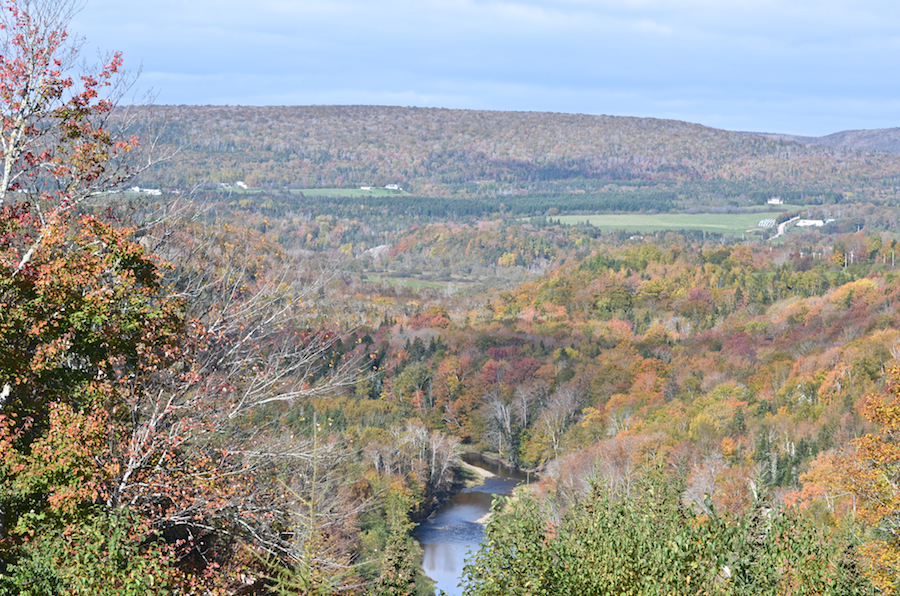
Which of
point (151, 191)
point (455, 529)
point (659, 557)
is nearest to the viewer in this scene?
point (659, 557)

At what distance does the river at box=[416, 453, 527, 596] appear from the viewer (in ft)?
220

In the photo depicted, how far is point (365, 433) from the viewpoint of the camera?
96562 millimetres

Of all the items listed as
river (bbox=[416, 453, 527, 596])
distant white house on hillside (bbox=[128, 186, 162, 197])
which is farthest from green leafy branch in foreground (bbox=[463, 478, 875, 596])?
river (bbox=[416, 453, 527, 596])

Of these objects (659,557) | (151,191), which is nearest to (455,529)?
(151,191)

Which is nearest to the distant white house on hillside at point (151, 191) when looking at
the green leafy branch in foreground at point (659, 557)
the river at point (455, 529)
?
the green leafy branch in foreground at point (659, 557)

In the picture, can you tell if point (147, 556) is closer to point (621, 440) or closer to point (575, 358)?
point (621, 440)

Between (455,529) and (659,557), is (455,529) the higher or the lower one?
the lower one

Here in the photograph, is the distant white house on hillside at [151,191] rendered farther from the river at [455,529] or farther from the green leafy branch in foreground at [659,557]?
the river at [455,529]

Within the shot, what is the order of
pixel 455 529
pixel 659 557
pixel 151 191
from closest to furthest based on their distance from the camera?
pixel 659 557 → pixel 151 191 → pixel 455 529

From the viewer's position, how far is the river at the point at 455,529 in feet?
Answer: 220

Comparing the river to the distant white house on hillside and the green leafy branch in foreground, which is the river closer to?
the distant white house on hillside

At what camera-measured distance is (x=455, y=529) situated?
266 feet

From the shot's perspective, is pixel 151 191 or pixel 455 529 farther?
pixel 455 529

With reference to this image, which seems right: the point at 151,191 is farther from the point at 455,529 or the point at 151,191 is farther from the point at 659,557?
the point at 455,529
